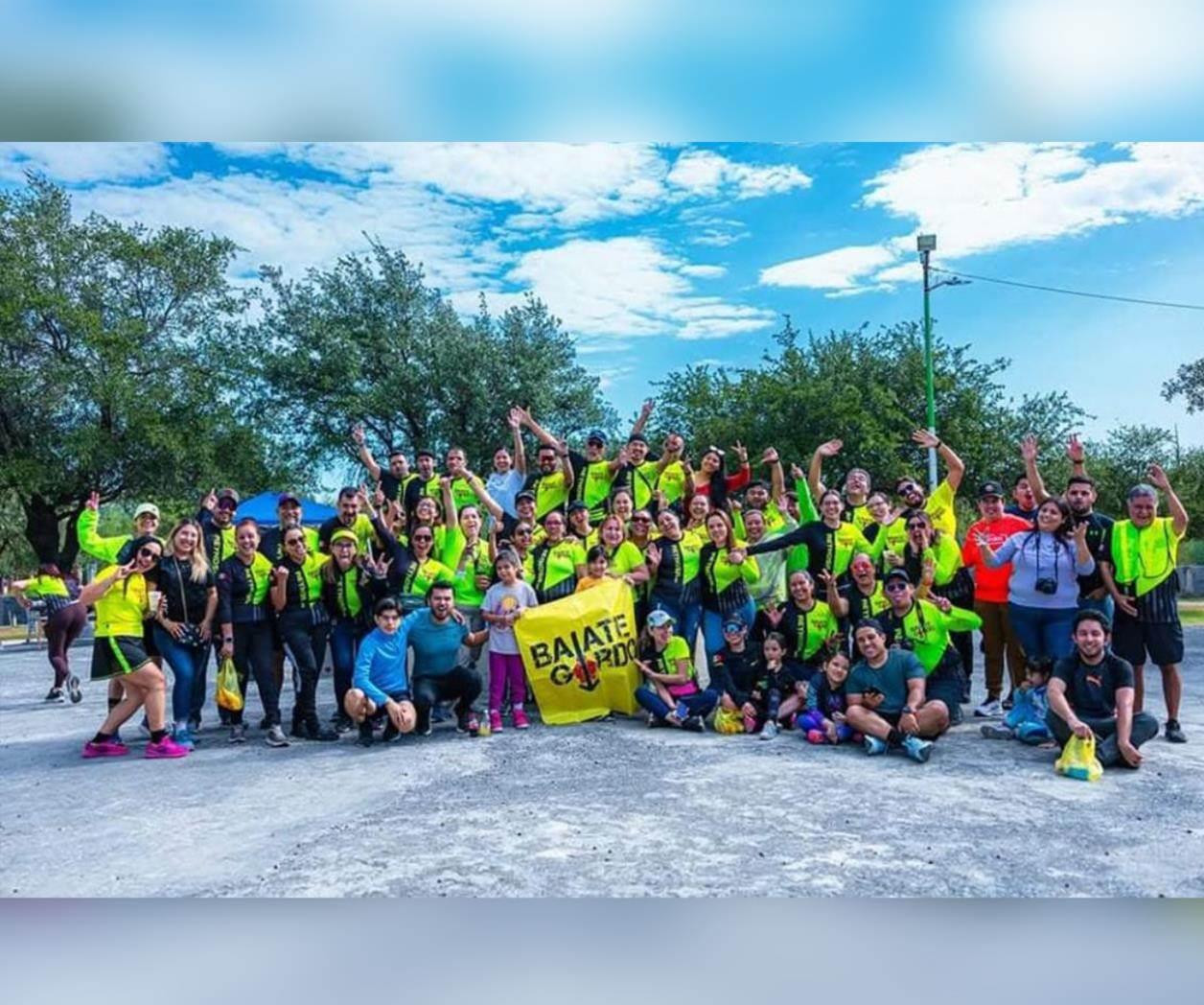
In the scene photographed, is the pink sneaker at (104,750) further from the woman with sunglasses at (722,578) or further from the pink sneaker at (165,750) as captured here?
the woman with sunglasses at (722,578)

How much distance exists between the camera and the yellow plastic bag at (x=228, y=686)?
6.45 meters

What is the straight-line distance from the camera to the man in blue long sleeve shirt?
6.07 m

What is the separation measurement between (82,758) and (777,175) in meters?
6.31

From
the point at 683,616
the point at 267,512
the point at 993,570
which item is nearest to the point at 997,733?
the point at 993,570

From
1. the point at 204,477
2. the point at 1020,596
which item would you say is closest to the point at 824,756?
the point at 1020,596

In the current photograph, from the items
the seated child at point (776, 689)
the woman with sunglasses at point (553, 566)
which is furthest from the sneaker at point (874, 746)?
the woman with sunglasses at point (553, 566)

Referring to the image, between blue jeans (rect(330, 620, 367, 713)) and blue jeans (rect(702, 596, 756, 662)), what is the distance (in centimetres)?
228

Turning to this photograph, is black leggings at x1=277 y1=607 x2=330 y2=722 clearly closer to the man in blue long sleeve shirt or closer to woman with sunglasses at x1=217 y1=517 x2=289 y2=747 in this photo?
woman with sunglasses at x1=217 y1=517 x2=289 y2=747

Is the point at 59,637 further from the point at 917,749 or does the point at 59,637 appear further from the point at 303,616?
the point at 917,749

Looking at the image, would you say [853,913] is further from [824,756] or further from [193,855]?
[193,855]

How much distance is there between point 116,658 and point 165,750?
61cm

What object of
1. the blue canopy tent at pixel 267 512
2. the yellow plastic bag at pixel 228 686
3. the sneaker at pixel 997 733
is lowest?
the sneaker at pixel 997 733

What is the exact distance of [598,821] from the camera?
4.48 meters

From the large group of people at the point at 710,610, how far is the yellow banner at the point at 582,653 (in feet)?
0.39
